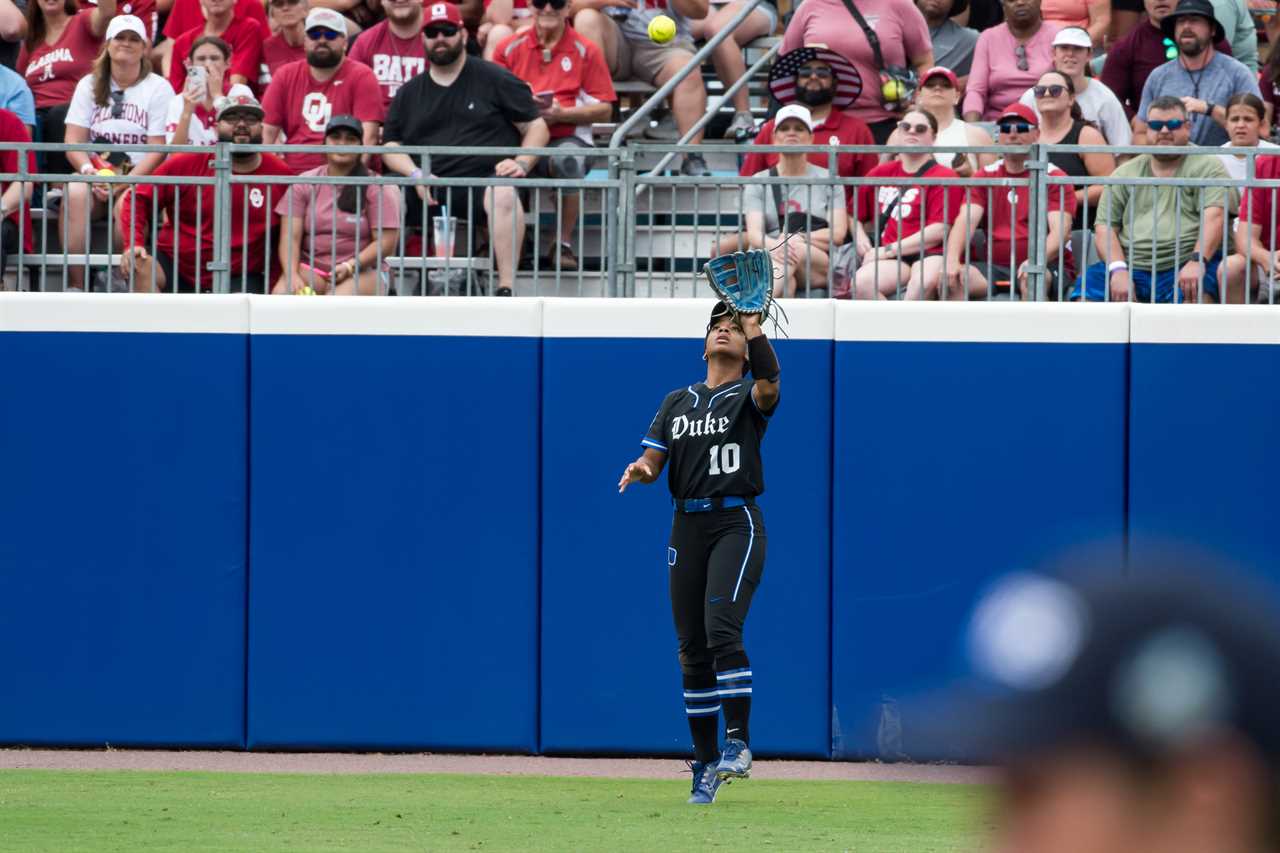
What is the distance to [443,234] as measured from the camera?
985 centimetres

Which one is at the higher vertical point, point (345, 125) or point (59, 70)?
point (59, 70)

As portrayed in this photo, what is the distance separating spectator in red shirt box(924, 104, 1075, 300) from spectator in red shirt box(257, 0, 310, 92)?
5053 mm

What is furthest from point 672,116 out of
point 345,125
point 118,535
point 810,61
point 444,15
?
point 118,535

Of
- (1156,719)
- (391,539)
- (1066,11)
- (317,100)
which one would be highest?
(1066,11)

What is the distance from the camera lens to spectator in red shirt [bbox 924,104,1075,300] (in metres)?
9.47

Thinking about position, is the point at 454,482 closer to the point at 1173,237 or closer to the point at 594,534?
the point at 594,534

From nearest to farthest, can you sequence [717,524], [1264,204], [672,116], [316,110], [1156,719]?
[1156,719], [717,524], [1264,204], [316,110], [672,116]

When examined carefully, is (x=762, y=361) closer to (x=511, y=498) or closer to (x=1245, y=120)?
(x=511, y=498)

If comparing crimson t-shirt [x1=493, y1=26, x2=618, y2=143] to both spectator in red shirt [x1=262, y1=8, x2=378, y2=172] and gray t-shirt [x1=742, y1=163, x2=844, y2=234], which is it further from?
gray t-shirt [x1=742, y1=163, x2=844, y2=234]

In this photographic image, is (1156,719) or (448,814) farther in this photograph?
(448,814)

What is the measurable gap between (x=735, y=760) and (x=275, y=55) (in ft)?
22.2

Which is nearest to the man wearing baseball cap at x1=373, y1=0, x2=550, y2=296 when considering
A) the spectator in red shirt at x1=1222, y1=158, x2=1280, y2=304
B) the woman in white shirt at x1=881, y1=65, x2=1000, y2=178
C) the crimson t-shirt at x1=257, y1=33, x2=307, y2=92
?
the crimson t-shirt at x1=257, y1=33, x2=307, y2=92

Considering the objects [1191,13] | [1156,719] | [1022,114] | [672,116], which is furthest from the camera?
[672,116]

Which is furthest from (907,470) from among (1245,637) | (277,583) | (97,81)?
(1245,637)
